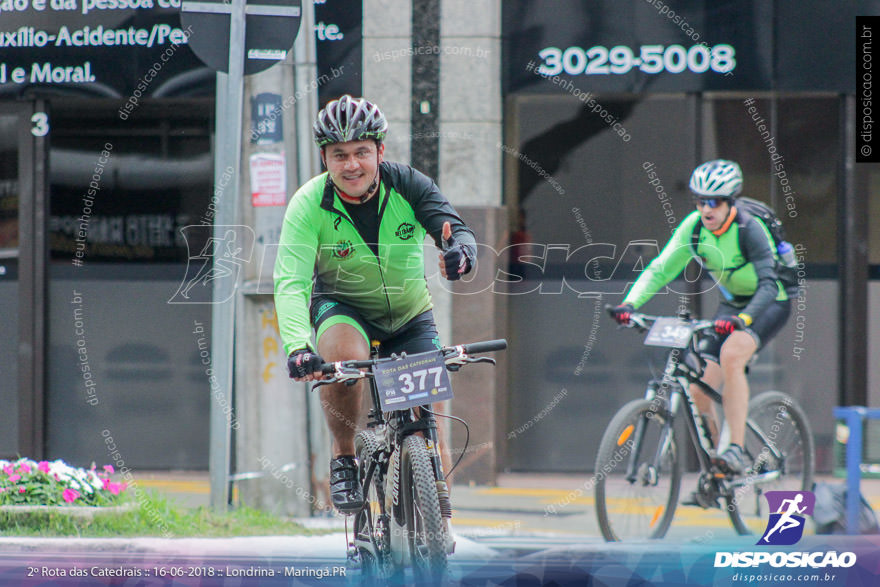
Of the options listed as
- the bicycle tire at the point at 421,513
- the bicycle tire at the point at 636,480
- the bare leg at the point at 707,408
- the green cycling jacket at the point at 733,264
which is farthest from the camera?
the green cycling jacket at the point at 733,264

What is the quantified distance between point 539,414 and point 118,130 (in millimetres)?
3831

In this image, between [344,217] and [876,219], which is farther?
[876,219]

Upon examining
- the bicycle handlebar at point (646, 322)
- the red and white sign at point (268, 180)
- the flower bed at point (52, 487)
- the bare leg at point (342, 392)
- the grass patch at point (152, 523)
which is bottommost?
the grass patch at point (152, 523)

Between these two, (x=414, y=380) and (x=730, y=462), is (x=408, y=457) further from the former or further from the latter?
(x=730, y=462)

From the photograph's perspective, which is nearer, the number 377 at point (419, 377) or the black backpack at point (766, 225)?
the number 377 at point (419, 377)

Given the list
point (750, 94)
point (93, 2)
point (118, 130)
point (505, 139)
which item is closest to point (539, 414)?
point (505, 139)

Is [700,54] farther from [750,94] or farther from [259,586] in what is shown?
[259,586]

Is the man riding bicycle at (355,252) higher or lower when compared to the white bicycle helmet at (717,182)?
lower

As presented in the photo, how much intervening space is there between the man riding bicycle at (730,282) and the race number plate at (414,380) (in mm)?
2175

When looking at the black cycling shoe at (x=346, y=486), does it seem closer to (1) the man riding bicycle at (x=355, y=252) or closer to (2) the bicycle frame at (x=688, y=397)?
(1) the man riding bicycle at (x=355, y=252)

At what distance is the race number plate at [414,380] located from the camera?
4254 millimetres

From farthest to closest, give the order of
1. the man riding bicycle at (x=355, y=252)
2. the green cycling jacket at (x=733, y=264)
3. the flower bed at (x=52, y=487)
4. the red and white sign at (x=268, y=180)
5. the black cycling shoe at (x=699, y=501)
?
1. the red and white sign at (x=268, y=180)
2. the green cycling jacket at (x=733, y=264)
3. the black cycling shoe at (x=699, y=501)
4. the flower bed at (x=52, y=487)
5. the man riding bicycle at (x=355, y=252)

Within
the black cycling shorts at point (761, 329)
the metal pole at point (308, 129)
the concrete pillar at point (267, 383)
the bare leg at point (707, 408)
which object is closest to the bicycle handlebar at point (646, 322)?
the black cycling shorts at point (761, 329)

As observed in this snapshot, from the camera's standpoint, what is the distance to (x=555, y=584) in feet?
14.7
